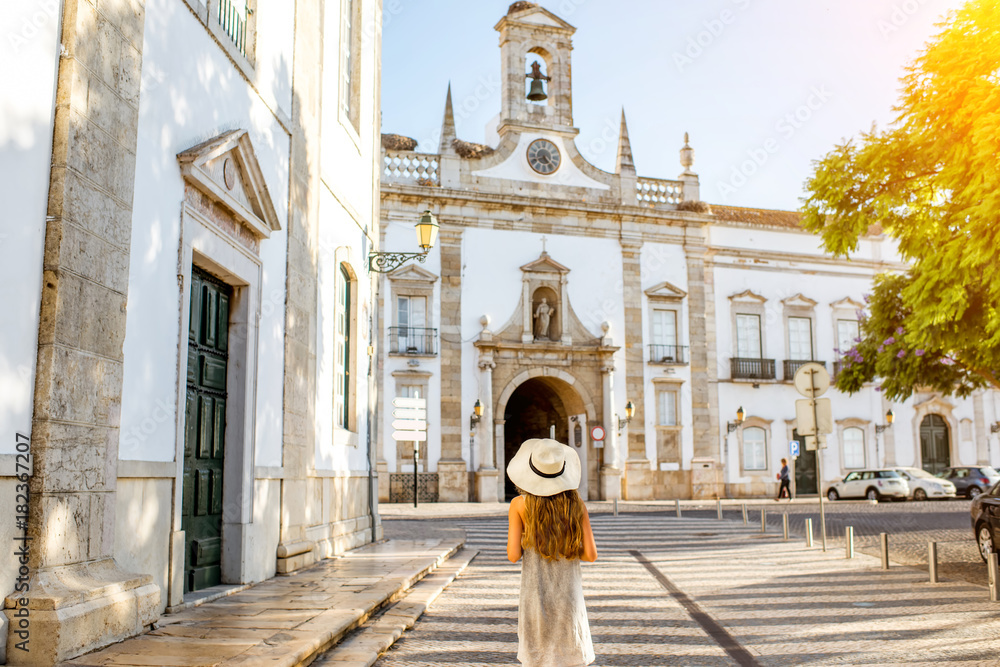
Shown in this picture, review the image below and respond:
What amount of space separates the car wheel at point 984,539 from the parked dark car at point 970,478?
20.6 m

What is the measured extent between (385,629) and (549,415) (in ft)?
86.6

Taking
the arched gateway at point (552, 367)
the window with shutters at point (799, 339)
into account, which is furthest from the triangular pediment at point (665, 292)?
the window with shutters at point (799, 339)

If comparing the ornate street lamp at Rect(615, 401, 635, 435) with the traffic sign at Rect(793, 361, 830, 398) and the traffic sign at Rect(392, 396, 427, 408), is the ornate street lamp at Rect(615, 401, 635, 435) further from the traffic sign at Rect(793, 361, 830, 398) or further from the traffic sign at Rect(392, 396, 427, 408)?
the traffic sign at Rect(793, 361, 830, 398)

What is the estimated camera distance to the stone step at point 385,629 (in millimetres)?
5730

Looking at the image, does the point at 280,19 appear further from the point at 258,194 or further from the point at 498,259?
the point at 498,259

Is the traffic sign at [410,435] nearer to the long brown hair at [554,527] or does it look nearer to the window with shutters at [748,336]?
the long brown hair at [554,527]

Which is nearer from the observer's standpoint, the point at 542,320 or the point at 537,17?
the point at 542,320

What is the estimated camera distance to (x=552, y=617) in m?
4.51

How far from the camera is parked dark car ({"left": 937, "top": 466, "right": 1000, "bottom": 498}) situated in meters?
29.9

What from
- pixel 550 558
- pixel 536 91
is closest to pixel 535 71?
pixel 536 91

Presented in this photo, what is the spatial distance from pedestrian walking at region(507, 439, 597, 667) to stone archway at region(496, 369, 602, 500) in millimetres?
24308

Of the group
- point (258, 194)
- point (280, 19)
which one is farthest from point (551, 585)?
point (280, 19)

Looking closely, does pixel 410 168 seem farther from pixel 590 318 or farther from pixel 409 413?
pixel 409 413

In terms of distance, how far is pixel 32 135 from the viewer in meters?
5.06
